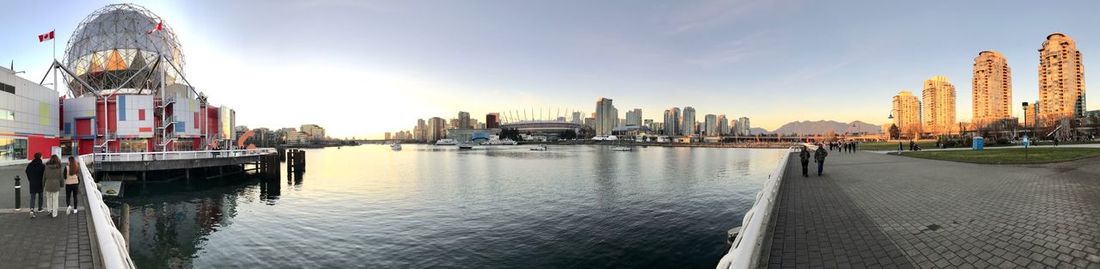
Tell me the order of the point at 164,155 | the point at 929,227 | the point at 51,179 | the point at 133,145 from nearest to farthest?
the point at 929,227 < the point at 51,179 < the point at 164,155 < the point at 133,145

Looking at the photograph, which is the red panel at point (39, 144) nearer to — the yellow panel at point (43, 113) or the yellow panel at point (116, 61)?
the yellow panel at point (43, 113)

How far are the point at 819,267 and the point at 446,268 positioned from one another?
8.89 meters

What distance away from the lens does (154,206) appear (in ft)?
76.7

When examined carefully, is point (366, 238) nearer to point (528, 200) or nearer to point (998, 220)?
point (528, 200)

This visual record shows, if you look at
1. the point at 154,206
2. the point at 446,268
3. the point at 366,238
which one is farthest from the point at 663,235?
the point at 154,206

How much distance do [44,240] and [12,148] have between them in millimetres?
36363

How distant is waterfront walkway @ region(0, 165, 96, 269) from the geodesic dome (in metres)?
38.2

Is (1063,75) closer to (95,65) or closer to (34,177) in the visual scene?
(34,177)

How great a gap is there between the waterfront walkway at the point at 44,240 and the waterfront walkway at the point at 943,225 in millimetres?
12343

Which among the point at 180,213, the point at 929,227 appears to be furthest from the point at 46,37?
the point at 929,227

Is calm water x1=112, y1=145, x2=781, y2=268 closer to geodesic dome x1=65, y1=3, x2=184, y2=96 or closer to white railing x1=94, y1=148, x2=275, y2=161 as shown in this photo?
white railing x1=94, y1=148, x2=275, y2=161

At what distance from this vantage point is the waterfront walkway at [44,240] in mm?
7898

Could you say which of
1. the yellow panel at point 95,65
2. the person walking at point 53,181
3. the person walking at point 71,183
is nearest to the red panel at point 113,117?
the yellow panel at point 95,65

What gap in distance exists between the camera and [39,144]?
35.1 meters
